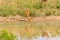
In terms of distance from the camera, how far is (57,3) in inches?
577

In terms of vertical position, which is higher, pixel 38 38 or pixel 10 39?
pixel 10 39

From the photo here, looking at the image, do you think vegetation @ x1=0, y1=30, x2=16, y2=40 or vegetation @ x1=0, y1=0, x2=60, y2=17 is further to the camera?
vegetation @ x1=0, y1=0, x2=60, y2=17

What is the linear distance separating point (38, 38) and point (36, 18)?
14.0 feet

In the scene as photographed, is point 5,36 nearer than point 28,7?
Yes

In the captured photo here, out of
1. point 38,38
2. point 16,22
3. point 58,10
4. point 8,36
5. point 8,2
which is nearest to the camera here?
point 8,36

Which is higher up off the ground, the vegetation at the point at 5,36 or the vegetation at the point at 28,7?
the vegetation at the point at 5,36

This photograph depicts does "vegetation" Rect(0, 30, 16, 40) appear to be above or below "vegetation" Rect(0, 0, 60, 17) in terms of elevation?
above

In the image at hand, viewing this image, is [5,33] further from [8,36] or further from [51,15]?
[51,15]

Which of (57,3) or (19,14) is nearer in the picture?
(19,14)

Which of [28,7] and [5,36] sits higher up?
[5,36]

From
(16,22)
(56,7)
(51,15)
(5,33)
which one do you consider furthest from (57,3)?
(5,33)

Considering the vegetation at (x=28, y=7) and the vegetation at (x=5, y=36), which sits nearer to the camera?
the vegetation at (x=5, y=36)

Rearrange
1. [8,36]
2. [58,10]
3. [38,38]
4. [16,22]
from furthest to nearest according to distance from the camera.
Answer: [58,10]
[16,22]
[38,38]
[8,36]

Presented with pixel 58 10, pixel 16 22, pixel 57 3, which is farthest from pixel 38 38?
pixel 57 3
